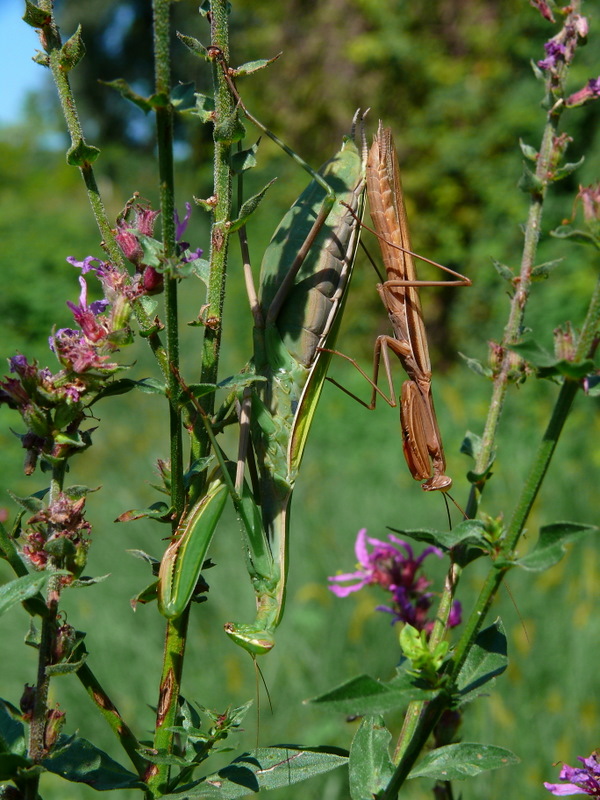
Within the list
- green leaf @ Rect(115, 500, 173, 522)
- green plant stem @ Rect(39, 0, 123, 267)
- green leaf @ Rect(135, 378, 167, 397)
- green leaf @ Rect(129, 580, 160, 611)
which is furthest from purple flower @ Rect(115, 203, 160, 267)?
green leaf @ Rect(129, 580, 160, 611)

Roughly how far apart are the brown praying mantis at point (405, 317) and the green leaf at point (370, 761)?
60cm

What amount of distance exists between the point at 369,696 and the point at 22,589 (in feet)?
1.31

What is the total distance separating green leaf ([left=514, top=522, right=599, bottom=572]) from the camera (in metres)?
0.83

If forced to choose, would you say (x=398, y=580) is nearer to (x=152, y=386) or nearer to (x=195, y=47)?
(x=152, y=386)

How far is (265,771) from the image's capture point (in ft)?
3.11

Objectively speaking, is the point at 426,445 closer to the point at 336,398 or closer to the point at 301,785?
the point at 301,785

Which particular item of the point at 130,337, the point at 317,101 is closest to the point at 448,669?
the point at 130,337

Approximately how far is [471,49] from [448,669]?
778 cm

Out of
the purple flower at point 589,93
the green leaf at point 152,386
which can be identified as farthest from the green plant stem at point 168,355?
the purple flower at point 589,93

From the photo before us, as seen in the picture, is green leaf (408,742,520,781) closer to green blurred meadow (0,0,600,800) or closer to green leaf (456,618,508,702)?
green leaf (456,618,508,702)

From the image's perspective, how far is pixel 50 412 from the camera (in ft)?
3.01

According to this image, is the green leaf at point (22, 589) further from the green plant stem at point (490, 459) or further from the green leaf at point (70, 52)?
the green leaf at point (70, 52)

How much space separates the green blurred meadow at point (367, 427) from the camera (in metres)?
3.41

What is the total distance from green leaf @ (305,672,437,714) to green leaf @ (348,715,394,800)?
18 centimetres
